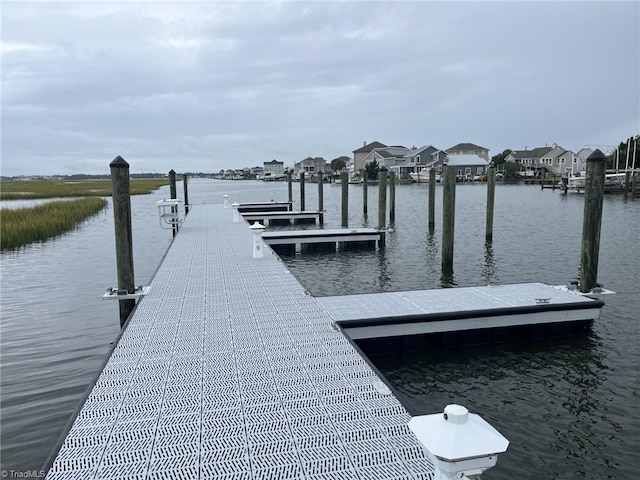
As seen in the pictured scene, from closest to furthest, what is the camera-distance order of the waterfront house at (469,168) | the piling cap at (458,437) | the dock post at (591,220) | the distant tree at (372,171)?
the piling cap at (458,437) < the dock post at (591,220) < the waterfront house at (469,168) < the distant tree at (372,171)

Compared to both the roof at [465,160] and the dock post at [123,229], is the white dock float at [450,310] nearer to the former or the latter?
the dock post at [123,229]

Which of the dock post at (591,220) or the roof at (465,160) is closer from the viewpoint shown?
the dock post at (591,220)

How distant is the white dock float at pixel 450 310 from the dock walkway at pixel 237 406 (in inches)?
43.6

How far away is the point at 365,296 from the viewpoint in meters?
10.6

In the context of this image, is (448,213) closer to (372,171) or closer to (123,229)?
(123,229)

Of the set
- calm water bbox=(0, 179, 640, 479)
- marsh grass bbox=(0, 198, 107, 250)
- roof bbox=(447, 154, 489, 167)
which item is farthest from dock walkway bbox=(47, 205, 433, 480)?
roof bbox=(447, 154, 489, 167)

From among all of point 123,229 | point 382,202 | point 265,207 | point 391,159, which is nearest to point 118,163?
point 123,229

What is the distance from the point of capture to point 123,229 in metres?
9.83

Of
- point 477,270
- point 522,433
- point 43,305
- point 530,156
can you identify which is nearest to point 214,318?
point 522,433

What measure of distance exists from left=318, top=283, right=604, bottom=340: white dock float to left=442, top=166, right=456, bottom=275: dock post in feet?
16.9

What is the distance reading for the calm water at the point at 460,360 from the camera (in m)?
6.58

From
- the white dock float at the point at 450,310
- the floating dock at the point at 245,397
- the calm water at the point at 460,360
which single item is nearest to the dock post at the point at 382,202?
the calm water at the point at 460,360

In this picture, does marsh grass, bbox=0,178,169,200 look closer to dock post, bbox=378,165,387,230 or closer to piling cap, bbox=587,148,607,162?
dock post, bbox=378,165,387,230

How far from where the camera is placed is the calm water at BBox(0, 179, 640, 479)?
6578 mm
